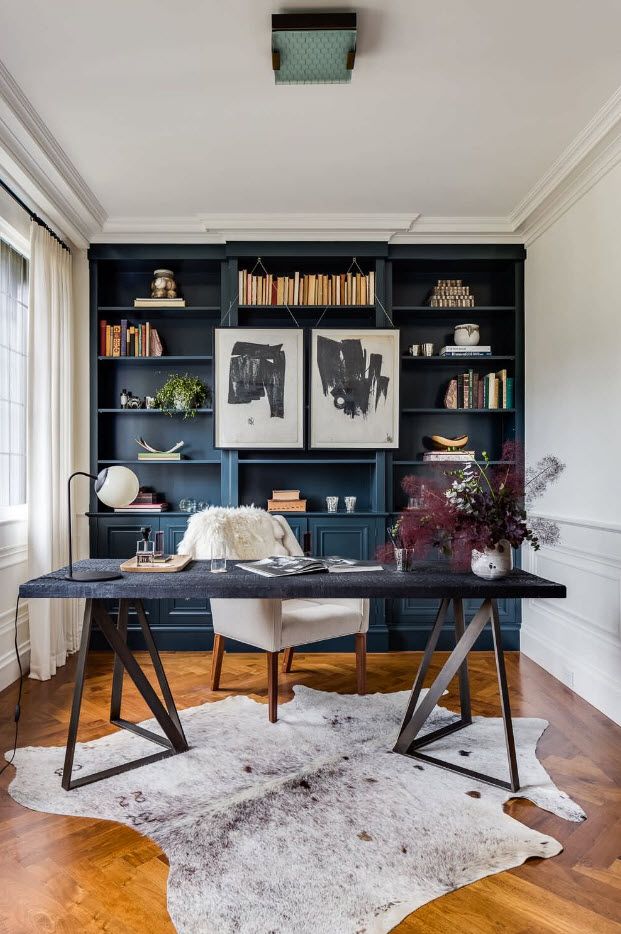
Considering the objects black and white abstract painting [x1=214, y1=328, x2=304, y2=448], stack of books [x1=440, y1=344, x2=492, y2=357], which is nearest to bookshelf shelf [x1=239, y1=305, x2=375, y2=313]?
black and white abstract painting [x1=214, y1=328, x2=304, y2=448]

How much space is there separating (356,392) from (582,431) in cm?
143

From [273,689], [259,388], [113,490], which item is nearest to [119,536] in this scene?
[259,388]

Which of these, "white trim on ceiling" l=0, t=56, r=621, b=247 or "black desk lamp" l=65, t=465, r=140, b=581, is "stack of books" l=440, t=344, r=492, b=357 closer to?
"white trim on ceiling" l=0, t=56, r=621, b=247

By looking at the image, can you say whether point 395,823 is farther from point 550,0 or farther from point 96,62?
point 96,62

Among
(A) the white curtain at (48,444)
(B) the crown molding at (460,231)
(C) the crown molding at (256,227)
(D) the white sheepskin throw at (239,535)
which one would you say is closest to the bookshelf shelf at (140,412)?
(A) the white curtain at (48,444)

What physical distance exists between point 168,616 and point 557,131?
11.5ft

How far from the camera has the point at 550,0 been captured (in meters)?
2.12

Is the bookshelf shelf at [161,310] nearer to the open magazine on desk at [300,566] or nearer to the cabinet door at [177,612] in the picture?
the cabinet door at [177,612]

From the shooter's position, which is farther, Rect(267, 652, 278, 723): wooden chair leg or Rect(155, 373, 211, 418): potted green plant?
Rect(155, 373, 211, 418): potted green plant

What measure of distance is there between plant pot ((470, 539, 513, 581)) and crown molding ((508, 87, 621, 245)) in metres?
2.00

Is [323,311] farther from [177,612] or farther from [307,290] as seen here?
[177,612]

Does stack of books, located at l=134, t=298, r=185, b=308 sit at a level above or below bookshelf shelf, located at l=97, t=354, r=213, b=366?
above

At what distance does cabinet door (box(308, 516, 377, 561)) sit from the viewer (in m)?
4.07

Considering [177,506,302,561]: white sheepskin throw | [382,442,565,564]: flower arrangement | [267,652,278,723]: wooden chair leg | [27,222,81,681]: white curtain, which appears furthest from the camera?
[27,222,81,681]: white curtain
